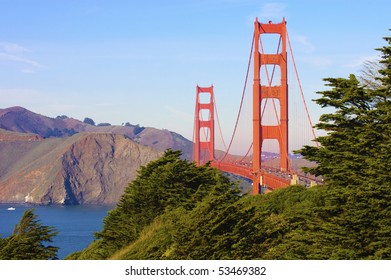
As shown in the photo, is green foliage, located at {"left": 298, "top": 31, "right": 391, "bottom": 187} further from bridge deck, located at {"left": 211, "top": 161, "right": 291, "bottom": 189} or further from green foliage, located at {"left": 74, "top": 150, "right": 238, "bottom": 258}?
bridge deck, located at {"left": 211, "top": 161, "right": 291, "bottom": 189}

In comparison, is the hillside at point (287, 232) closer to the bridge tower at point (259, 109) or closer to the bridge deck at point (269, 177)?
the bridge deck at point (269, 177)

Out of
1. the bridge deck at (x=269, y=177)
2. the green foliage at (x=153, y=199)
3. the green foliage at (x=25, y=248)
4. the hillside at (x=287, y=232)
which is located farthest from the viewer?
the bridge deck at (x=269, y=177)

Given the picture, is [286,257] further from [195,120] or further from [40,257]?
[195,120]

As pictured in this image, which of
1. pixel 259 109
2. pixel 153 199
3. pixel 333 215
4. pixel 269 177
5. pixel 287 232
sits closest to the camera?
pixel 333 215

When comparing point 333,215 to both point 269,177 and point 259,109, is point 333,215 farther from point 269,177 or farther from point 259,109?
point 259,109

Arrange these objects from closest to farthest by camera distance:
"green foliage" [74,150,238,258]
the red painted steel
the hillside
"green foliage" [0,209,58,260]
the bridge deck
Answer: the hillside
"green foliage" [0,209,58,260]
"green foliage" [74,150,238,258]
the bridge deck
the red painted steel

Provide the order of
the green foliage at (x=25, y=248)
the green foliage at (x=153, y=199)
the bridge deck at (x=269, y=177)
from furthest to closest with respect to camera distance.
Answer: the bridge deck at (x=269, y=177) → the green foliage at (x=153, y=199) → the green foliage at (x=25, y=248)

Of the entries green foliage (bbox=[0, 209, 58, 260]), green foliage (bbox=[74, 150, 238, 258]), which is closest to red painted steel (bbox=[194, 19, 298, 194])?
green foliage (bbox=[74, 150, 238, 258])

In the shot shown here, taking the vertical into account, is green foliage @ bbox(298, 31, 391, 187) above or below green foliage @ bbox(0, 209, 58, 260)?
above

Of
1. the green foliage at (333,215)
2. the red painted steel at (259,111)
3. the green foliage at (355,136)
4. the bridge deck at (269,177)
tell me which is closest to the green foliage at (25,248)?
the green foliage at (333,215)

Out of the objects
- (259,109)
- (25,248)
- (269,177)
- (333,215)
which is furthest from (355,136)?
(259,109)
